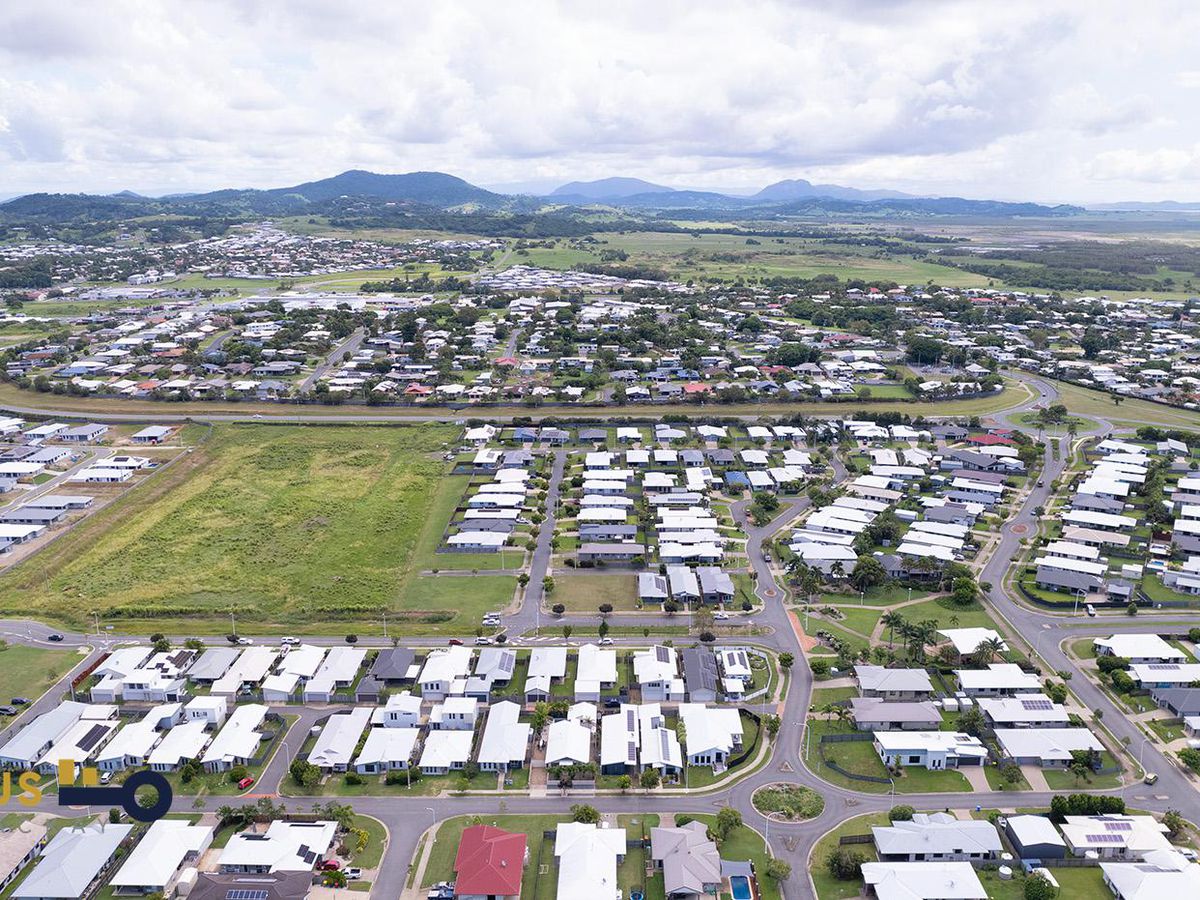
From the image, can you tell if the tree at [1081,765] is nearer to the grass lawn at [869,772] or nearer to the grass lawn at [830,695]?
the grass lawn at [869,772]

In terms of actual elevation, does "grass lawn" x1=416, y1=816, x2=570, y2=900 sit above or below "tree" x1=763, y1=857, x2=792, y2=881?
below

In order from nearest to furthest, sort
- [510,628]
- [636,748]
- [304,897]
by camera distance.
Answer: [304,897] → [636,748] → [510,628]

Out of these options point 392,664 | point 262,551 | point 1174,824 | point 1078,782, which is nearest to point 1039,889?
point 1174,824

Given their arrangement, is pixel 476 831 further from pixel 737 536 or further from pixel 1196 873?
pixel 737 536

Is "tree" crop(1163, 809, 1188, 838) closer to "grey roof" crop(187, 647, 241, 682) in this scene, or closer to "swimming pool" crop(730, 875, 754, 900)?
"swimming pool" crop(730, 875, 754, 900)

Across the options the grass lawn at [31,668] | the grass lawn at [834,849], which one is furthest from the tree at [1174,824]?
the grass lawn at [31,668]

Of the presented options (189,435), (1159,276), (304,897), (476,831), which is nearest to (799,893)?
(476,831)

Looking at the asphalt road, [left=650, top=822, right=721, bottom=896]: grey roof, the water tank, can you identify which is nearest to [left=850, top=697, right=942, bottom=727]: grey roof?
the asphalt road
